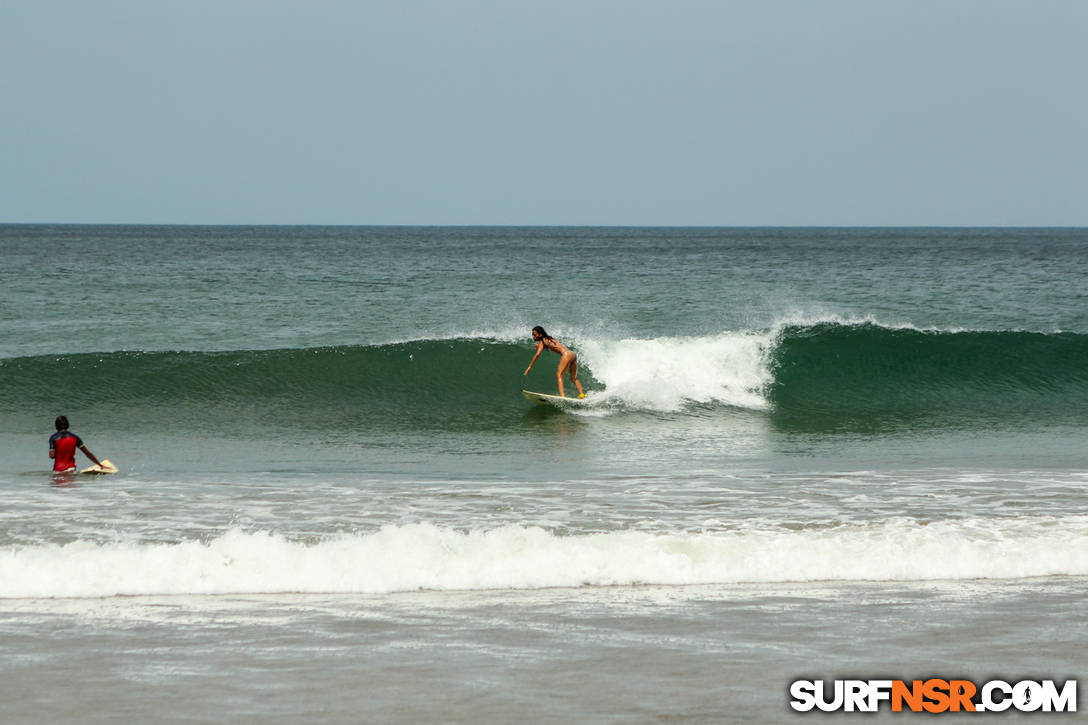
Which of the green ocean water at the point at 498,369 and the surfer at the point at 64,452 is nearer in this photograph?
the surfer at the point at 64,452

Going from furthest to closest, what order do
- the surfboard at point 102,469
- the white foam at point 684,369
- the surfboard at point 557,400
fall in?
the white foam at point 684,369, the surfboard at point 557,400, the surfboard at point 102,469

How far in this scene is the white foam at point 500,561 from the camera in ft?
21.4

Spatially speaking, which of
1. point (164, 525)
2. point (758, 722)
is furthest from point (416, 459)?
point (758, 722)

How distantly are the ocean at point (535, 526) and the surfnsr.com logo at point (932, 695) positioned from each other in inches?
4.0

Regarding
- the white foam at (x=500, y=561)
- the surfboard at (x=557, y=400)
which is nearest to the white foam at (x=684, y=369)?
the surfboard at (x=557, y=400)

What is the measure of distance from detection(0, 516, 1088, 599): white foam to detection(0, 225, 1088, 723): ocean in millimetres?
28

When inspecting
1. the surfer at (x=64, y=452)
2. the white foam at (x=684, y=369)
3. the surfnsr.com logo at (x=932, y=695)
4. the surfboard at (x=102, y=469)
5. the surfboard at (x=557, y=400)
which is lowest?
the surfnsr.com logo at (x=932, y=695)

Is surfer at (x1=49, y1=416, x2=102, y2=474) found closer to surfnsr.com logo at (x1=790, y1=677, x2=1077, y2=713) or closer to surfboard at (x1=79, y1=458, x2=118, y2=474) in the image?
surfboard at (x1=79, y1=458, x2=118, y2=474)

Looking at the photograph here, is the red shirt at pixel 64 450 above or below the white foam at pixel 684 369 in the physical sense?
below

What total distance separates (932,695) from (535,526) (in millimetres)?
3906

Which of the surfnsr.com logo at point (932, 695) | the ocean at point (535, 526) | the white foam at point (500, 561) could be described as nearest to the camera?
the surfnsr.com logo at point (932, 695)

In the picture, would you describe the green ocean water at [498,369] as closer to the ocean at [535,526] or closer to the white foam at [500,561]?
the ocean at [535,526]

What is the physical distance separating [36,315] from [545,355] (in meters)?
15.4

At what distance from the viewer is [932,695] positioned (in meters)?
4.45
